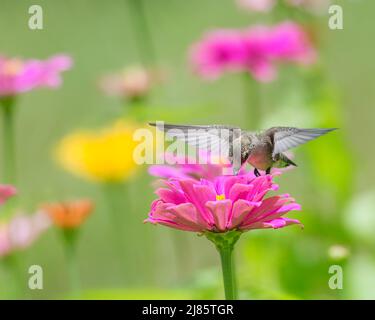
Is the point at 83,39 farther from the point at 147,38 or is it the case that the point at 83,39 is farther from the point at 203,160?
the point at 203,160

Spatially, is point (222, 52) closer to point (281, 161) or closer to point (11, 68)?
point (11, 68)

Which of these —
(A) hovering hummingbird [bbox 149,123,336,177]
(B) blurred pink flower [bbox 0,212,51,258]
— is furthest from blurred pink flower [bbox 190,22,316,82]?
(A) hovering hummingbird [bbox 149,123,336,177]

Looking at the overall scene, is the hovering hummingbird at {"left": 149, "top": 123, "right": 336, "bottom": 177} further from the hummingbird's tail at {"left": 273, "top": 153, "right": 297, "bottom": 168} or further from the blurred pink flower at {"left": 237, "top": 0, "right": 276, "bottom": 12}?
the blurred pink flower at {"left": 237, "top": 0, "right": 276, "bottom": 12}

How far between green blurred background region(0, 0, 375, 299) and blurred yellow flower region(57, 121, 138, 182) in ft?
0.17

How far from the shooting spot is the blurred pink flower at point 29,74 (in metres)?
0.78

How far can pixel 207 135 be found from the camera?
1.65 feet

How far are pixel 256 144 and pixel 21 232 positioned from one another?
1.63 feet

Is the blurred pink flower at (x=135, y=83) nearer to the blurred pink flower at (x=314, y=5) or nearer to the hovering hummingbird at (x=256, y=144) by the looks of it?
the blurred pink flower at (x=314, y=5)

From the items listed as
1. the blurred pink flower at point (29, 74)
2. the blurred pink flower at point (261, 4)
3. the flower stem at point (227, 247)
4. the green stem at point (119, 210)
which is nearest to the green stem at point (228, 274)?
the flower stem at point (227, 247)

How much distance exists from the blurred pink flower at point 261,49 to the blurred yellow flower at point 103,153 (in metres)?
0.15

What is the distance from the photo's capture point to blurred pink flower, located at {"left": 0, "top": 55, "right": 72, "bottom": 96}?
0.78m

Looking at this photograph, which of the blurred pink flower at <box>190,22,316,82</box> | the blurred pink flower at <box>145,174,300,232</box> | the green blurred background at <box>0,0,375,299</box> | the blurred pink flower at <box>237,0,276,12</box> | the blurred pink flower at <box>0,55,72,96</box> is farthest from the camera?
the blurred pink flower at <box>237,0,276,12</box>

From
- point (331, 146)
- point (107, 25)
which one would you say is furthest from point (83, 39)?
point (331, 146)
